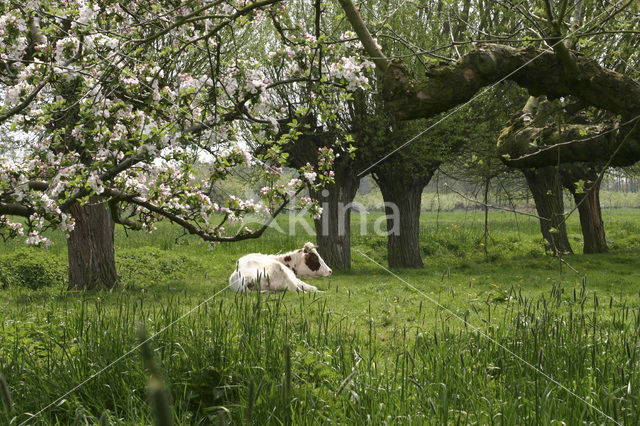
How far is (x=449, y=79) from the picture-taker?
532 centimetres

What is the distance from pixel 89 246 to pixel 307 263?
5.40 metres

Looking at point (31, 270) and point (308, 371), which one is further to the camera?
point (31, 270)

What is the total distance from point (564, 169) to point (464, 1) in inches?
295

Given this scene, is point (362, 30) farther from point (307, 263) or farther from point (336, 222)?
point (336, 222)

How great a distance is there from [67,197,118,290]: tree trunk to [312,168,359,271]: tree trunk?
7304mm

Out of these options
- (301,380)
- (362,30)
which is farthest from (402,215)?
(301,380)

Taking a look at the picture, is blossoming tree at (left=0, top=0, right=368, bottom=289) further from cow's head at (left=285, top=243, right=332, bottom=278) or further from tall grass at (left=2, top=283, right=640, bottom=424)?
cow's head at (left=285, top=243, right=332, bottom=278)

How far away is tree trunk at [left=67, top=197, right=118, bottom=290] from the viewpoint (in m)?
12.9

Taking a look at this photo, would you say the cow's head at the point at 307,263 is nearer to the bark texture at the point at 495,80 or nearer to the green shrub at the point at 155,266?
the green shrub at the point at 155,266

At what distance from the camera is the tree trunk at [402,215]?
19203 millimetres

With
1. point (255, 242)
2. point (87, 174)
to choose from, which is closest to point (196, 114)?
point (87, 174)

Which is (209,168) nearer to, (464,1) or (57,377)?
(57,377)

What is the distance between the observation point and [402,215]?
1925cm

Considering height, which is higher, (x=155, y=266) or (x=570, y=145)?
(x=570, y=145)
